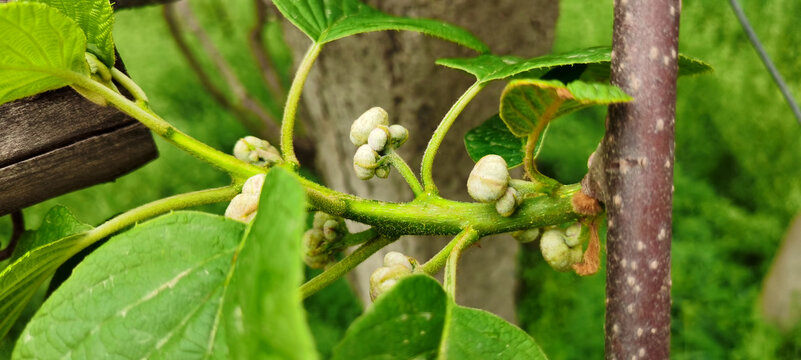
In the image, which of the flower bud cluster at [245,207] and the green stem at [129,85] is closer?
the flower bud cluster at [245,207]

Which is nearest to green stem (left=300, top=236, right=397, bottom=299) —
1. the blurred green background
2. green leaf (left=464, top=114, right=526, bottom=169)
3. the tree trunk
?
green leaf (left=464, top=114, right=526, bottom=169)

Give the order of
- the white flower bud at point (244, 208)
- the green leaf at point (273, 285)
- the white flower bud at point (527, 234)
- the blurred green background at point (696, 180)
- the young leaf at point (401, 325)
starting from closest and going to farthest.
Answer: the green leaf at point (273, 285) < the young leaf at point (401, 325) < the white flower bud at point (244, 208) < the white flower bud at point (527, 234) < the blurred green background at point (696, 180)

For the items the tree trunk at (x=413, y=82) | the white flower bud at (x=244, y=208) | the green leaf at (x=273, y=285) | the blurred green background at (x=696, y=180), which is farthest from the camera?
the blurred green background at (x=696, y=180)

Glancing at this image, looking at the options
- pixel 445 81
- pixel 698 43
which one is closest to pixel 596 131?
pixel 698 43

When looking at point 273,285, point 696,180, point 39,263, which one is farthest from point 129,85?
point 696,180

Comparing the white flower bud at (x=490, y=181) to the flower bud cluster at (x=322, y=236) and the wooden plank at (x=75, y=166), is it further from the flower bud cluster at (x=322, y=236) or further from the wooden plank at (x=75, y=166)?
the wooden plank at (x=75, y=166)

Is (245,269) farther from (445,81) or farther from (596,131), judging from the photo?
(596,131)

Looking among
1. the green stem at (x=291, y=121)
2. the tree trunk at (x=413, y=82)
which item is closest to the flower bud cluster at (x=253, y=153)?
the green stem at (x=291, y=121)
